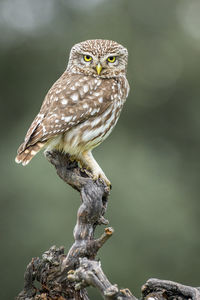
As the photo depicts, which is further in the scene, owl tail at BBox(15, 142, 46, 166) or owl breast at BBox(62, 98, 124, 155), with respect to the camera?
owl breast at BBox(62, 98, 124, 155)

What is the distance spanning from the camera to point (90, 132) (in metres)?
5.55

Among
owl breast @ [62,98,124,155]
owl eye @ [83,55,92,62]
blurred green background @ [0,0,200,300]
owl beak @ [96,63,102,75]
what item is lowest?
owl breast @ [62,98,124,155]

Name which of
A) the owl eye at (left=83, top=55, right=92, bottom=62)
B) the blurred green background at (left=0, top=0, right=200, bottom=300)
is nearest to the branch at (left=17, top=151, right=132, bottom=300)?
the owl eye at (left=83, top=55, right=92, bottom=62)

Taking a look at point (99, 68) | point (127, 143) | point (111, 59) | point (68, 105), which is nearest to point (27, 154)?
point (68, 105)

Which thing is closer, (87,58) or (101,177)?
(101,177)

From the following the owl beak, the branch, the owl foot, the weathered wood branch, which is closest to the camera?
the weathered wood branch

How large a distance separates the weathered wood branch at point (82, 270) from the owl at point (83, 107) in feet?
1.77

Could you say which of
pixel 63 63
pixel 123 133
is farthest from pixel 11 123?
pixel 123 133

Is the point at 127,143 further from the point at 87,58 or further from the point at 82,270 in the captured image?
the point at 82,270

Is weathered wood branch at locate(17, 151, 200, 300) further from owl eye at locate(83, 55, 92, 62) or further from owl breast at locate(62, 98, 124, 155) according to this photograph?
owl eye at locate(83, 55, 92, 62)

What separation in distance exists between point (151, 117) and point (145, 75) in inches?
46.7

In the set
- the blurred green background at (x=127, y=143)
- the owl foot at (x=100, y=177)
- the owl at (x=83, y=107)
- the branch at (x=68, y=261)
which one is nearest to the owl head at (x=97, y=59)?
the owl at (x=83, y=107)

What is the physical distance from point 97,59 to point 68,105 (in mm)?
708

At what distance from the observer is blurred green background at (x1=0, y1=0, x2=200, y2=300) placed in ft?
38.6
